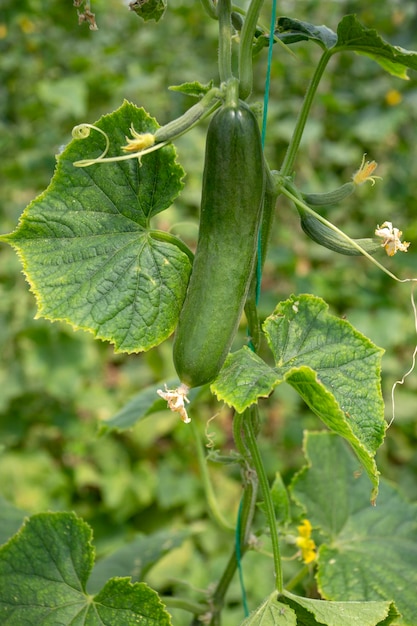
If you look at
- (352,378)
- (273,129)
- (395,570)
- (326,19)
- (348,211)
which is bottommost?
(395,570)

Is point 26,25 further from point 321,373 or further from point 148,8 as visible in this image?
point 321,373

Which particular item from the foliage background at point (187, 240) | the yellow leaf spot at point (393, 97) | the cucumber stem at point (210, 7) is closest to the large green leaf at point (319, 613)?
the cucumber stem at point (210, 7)

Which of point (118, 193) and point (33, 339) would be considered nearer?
point (118, 193)

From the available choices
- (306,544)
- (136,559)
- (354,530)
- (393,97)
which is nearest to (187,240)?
(393,97)

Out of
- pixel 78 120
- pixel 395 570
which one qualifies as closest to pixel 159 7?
pixel 395 570

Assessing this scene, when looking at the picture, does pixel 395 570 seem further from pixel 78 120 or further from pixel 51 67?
pixel 51 67

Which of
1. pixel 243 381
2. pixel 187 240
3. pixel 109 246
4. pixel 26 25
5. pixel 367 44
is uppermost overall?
pixel 26 25

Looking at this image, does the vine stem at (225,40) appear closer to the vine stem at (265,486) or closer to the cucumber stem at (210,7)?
the cucumber stem at (210,7)

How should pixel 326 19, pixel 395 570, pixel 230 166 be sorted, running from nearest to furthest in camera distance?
1. pixel 230 166
2. pixel 395 570
3. pixel 326 19
